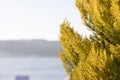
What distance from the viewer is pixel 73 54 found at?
34.2 ft

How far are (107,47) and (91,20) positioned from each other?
1061 mm

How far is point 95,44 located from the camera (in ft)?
31.2

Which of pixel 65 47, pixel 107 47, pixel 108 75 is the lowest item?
pixel 108 75

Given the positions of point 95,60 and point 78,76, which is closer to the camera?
point 95,60

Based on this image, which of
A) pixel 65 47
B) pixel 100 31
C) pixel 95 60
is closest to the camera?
pixel 95 60

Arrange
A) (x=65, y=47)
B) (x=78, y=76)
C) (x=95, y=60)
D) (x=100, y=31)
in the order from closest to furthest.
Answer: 1. (x=95, y=60)
2. (x=78, y=76)
3. (x=100, y=31)
4. (x=65, y=47)

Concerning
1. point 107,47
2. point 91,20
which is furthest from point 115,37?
point 91,20

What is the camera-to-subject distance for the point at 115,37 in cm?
945

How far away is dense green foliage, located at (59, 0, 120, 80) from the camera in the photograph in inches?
337

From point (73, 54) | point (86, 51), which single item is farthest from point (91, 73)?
point (73, 54)

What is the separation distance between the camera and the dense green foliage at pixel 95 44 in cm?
856

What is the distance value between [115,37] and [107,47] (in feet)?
0.85

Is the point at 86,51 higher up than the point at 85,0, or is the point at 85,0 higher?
the point at 85,0

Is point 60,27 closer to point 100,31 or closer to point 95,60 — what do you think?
point 100,31
